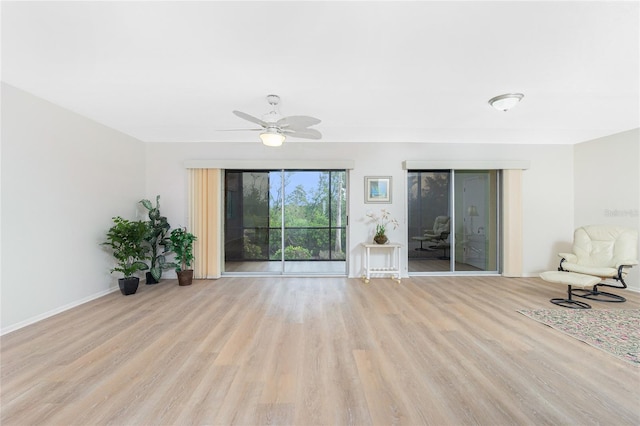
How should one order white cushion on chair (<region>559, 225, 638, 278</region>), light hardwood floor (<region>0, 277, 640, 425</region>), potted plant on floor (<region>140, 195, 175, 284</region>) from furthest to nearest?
potted plant on floor (<region>140, 195, 175, 284</region>) → white cushion on chair (<region>559, 225, 638, 278</region>) → light hardwood floor (<region>0, 277, 640, 425</region>)

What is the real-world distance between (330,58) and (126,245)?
147 inches

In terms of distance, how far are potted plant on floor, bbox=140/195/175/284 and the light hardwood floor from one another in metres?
0.96

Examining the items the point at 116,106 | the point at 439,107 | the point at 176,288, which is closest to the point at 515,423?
the point at 439,107

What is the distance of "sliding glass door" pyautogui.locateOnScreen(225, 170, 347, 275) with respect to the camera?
17.1ft

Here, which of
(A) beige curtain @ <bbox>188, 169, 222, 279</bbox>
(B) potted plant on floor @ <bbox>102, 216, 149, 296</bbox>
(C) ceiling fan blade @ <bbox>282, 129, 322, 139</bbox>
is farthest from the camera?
(A) beige curtain @ <bbox>188, 169, 222, 279</bbox>

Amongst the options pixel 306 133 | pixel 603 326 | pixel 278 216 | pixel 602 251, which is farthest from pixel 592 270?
pixel 278 216

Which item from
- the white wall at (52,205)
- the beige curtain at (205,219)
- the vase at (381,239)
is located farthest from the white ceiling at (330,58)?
the vase at (381,239)

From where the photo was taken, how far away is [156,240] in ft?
14.9

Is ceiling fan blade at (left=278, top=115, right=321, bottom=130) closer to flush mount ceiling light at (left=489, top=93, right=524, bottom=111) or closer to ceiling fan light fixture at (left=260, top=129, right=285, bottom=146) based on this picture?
ceiling fan light fixture at (left=260, top=129, right=285, bottom=146)

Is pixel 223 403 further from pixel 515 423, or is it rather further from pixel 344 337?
pixel 515 423

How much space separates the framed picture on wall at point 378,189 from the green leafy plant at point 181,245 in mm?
3228

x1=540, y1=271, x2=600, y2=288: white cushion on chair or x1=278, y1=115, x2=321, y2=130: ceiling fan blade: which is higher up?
x1=278, y1=115, x2=321, y2=130: ceiling fan blade

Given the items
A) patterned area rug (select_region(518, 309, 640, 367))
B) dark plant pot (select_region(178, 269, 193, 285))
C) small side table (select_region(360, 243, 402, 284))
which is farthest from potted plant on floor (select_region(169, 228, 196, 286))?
patterned area rug (select_region(518, 309, 640, 367))

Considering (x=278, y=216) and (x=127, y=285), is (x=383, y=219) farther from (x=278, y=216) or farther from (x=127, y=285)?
(x=127, y=285)
